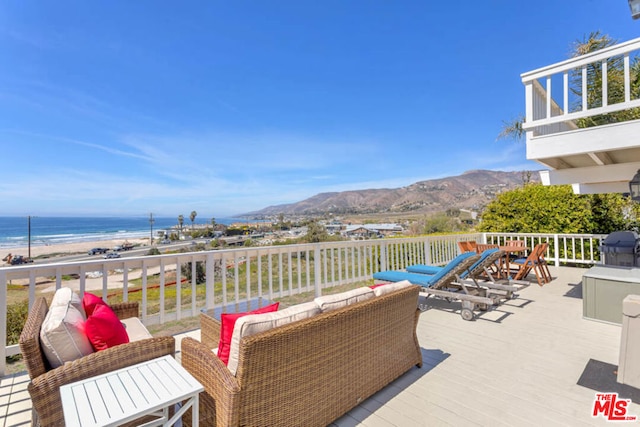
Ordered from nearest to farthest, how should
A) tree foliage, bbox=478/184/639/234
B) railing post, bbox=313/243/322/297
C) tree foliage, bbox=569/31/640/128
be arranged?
railing post, bbox=313/243/322/297
tree foliage, bbox=569/31/640/128
tree foliage, bbox=478/184/639/234

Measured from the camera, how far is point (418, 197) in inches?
919

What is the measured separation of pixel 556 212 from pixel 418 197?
14636 millimetres

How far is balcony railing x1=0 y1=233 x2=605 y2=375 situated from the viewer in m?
3.16

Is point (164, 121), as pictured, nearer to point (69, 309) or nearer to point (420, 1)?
point (420, 1)

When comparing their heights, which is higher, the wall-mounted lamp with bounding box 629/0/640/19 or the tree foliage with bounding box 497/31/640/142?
the tree foliage with bounding box 497/31/640/142

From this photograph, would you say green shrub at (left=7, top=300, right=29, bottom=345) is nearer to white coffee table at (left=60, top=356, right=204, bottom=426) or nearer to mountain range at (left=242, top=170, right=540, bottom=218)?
white coffee table at (left=60, top=356, right=204, bottom=426)

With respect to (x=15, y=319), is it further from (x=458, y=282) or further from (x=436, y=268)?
(x=436, y=268)

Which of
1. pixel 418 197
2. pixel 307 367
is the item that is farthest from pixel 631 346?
pixel 418 197

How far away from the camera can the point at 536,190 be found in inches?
363

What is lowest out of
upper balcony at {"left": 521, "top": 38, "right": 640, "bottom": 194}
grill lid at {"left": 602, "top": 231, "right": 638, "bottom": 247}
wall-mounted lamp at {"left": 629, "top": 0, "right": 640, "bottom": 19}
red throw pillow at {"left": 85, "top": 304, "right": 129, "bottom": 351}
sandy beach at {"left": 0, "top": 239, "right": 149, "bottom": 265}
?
sandy beach at {"left": 0, "top": 239, "right": 149, "bottom": 265}

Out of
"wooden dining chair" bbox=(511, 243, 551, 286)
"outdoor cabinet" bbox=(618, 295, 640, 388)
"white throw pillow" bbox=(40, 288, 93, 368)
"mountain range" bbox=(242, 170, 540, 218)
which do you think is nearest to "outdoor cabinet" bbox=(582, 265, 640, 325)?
"outdoor cabinet" bbox=(618, 295, 640, 388)

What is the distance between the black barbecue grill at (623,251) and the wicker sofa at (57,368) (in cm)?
601

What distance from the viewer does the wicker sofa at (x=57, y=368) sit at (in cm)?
147

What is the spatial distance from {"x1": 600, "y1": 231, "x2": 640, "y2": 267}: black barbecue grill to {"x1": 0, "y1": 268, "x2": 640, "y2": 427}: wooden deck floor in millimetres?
1157
